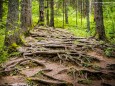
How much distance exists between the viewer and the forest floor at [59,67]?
7.29 m

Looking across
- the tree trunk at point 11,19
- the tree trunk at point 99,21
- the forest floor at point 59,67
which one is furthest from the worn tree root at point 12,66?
the tree trunk at point 99,21

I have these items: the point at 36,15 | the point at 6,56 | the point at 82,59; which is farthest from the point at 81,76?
the point at 36,15

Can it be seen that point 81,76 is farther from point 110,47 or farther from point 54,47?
point 110,47

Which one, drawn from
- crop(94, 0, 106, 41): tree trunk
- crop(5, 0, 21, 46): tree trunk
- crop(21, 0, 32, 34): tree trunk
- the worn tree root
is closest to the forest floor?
the worn tree root

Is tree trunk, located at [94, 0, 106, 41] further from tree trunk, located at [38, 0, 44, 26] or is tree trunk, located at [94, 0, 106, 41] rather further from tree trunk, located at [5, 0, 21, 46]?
tree trunk, located at [38, 0, 44, 26]

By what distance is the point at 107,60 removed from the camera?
9820 millimetres

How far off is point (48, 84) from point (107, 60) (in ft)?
12.5

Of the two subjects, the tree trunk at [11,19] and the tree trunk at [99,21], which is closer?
the tree trunk at [11,19]

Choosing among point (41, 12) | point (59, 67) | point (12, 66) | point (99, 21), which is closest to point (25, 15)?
point (99, 21)

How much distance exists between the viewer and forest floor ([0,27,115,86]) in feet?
23.9

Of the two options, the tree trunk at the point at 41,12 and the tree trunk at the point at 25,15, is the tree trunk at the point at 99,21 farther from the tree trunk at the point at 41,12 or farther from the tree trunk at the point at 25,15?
the tree trunk at the point at 41,12

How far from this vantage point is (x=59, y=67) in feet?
28.1

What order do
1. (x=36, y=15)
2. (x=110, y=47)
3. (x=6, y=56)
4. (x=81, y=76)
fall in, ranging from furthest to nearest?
(x=36, y=15) → (x=110, y=47) → (x=6, y=56) → (x=81, y=76)

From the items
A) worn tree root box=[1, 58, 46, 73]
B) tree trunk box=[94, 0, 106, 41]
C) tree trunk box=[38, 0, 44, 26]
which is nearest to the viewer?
worn tree root box=[1, 58, 46, 73]
